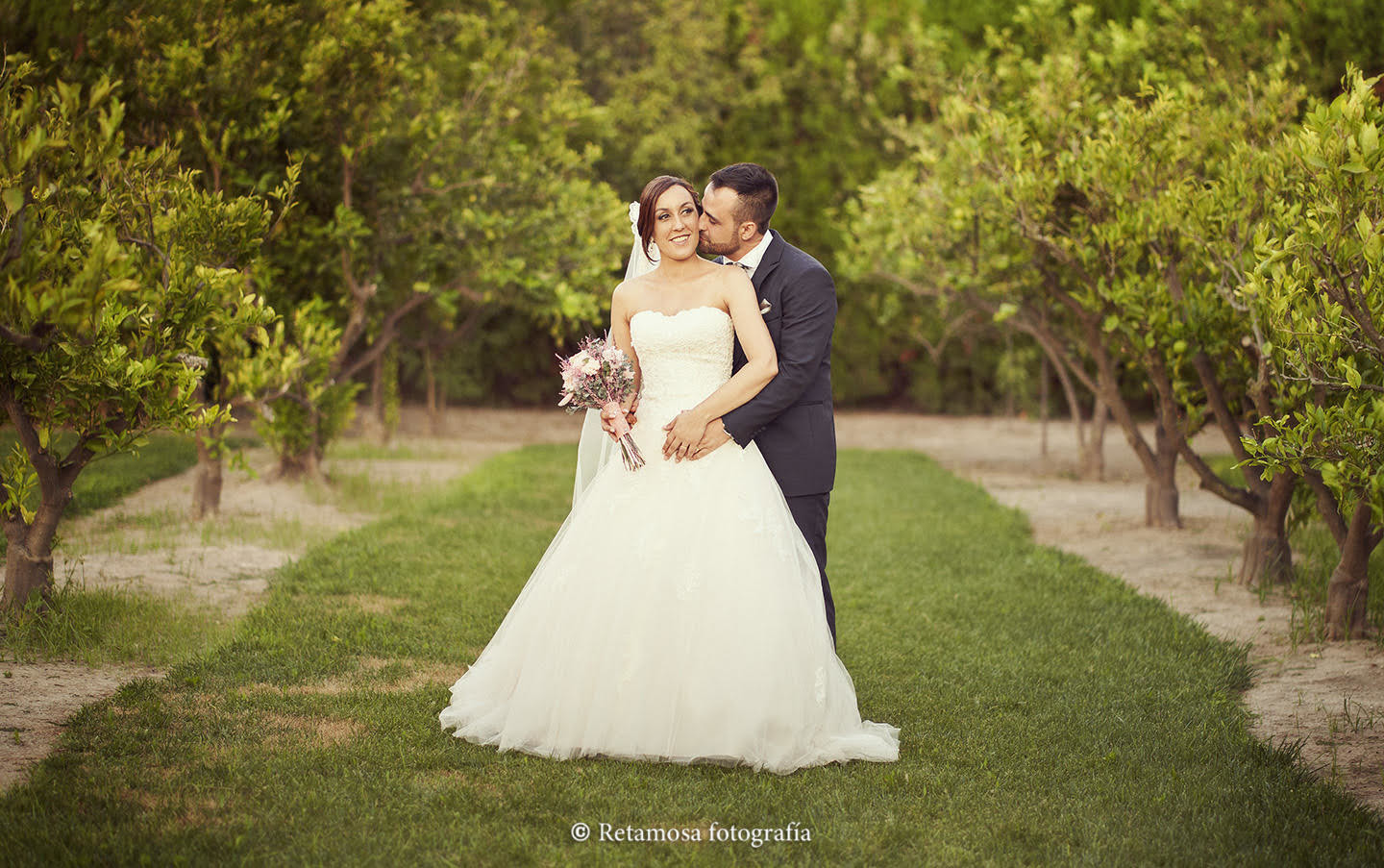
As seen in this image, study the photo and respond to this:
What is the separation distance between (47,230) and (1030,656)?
16.3 feet

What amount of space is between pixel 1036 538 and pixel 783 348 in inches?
253

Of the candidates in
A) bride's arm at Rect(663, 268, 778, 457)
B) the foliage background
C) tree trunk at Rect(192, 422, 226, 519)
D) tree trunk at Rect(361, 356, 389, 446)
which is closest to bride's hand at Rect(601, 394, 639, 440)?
bride's arm at Rect(663, 268, 778, 457)

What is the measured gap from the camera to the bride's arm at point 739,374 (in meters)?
4.83

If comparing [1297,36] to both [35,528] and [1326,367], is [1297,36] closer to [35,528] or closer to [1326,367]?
[1326,367]

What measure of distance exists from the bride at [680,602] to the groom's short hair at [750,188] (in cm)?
16

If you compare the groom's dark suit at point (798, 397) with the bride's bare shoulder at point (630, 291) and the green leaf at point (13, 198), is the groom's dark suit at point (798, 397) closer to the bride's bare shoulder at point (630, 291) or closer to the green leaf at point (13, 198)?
the bride's bare shoulder at point (630, 291)

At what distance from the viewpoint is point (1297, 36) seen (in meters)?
11.5

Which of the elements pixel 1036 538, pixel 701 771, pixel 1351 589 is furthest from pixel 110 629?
pixel 1036 538

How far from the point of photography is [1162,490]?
1077cm

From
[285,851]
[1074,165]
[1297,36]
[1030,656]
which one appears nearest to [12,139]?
[285,851]

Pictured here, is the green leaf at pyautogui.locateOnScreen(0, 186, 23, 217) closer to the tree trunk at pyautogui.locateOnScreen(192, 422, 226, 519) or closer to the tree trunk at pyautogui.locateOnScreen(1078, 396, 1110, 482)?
the tree trunk at pyautogui.locateOnScreen(192, 422, 226, 519)

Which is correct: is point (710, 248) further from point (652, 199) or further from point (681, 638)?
point (681, 638)

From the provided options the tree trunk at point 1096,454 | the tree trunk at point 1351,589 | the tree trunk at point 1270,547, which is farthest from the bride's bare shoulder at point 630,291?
the tree trunk at point 1096,454

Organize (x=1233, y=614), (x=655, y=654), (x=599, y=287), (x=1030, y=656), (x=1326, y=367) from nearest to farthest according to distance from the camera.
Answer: (x=655, y=654), (x=1326, y=367), (x=1030, y=656), (x=1233, y=614), (x=599, y=287)
